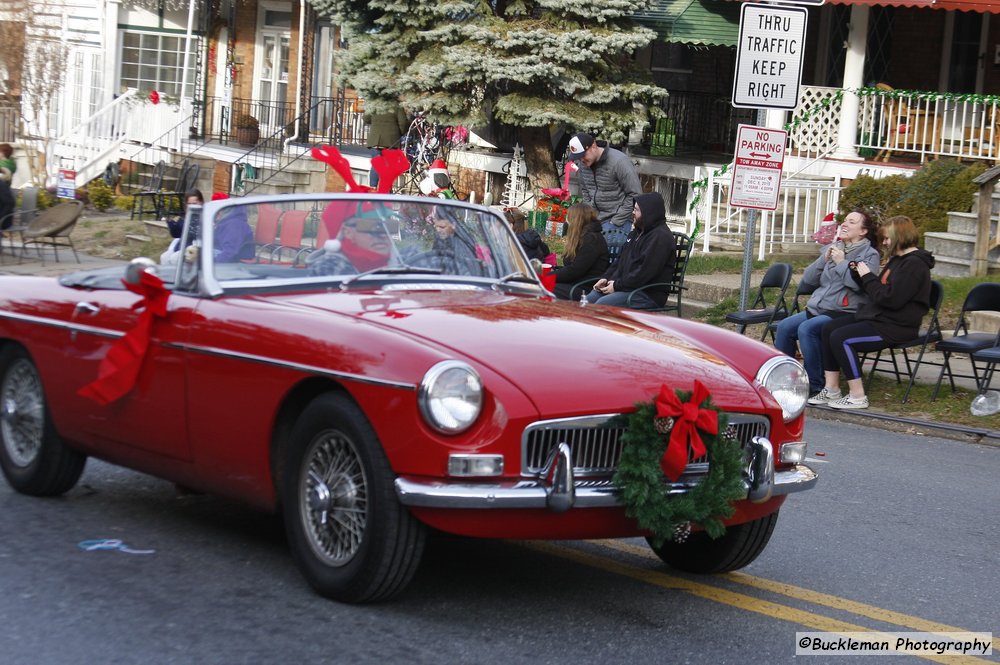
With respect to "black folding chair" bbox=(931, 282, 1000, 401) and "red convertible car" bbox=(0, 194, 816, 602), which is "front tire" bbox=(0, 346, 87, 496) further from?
"black folding chair" bbox=(931, 282, 1000, 401)

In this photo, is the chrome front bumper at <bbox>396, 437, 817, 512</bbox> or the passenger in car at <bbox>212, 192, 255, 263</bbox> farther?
the passenger in car at <bbox>212, 192, 255, 263</bbox>

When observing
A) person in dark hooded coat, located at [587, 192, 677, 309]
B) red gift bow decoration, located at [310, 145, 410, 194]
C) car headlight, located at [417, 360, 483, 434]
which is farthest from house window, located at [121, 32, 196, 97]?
car headlight, located at [417, 360, 483, 434]

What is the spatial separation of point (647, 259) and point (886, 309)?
2.20 meters

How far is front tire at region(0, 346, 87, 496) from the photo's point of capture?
6898mm

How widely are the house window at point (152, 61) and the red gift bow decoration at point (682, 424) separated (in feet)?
104

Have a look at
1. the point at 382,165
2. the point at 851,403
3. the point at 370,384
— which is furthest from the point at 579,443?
the point at 851,403

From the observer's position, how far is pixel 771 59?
12000mm

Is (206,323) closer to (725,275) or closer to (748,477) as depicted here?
(748,477)

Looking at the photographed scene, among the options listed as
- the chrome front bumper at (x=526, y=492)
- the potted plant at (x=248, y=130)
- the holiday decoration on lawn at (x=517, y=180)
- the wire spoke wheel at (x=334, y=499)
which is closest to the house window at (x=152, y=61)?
the potted plant at (x=248, y=130)

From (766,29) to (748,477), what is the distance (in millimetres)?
7430

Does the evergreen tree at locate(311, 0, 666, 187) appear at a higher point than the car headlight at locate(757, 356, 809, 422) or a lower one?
higher

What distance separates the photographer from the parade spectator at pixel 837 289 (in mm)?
11492

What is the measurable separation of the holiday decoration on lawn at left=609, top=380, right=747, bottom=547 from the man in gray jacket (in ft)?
30.3

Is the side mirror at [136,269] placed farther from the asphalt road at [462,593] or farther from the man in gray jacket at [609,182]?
the man in gray jacket at [609,182]
